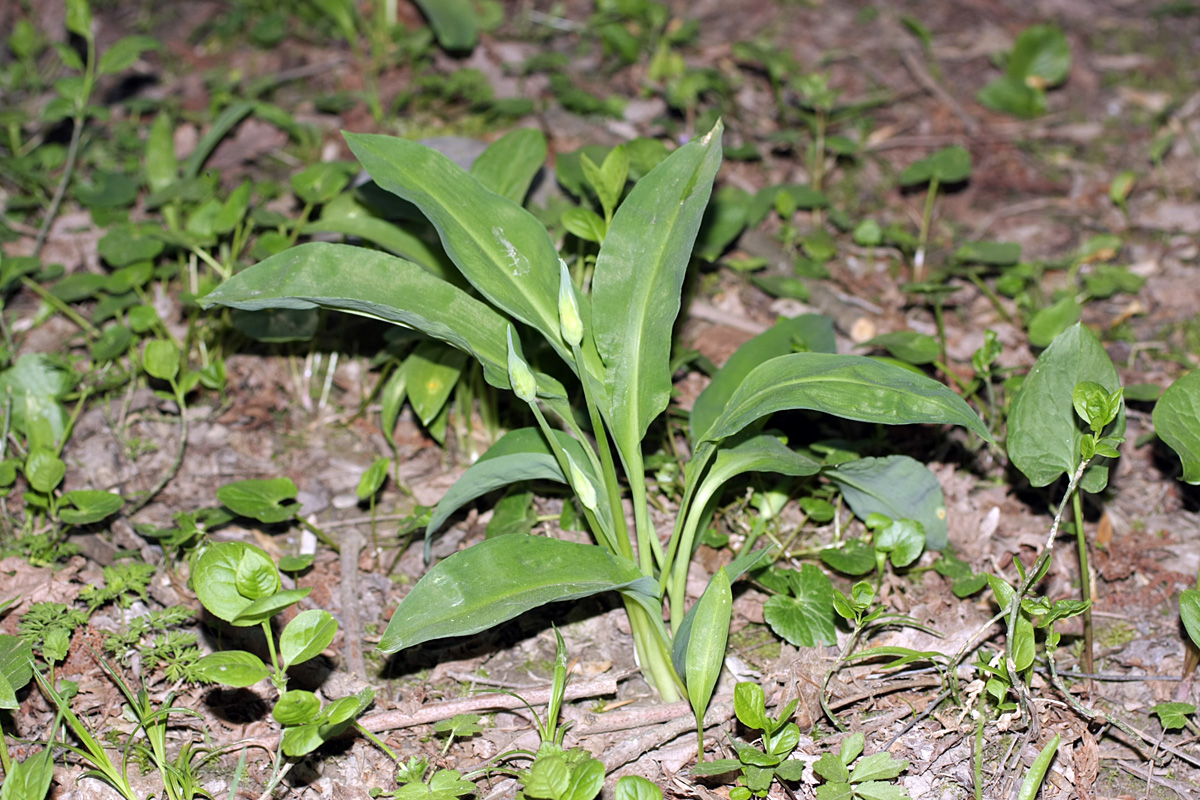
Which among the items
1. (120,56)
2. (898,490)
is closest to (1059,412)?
(898,490)

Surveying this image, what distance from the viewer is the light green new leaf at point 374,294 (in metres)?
1.83

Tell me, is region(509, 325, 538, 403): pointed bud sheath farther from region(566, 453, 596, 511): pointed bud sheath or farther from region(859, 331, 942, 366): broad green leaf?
region(859, 331, 942, 366): broad green leaf

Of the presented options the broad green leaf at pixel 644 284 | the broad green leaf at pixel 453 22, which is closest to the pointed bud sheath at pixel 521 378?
the broad green leaf at pixel 644 284

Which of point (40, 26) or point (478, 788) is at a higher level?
point (40, 26)

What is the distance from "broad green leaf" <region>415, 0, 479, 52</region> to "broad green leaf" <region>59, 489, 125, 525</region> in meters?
2.28

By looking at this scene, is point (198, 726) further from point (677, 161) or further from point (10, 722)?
point (677, 161)

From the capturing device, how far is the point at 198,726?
1.86m

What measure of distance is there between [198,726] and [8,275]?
5.21 feet

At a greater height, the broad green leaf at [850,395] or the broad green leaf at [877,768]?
the broad green leaf at [850,395]

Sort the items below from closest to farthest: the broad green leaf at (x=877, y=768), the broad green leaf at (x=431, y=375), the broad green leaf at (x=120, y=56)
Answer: the broad green leaf at (x=877, y=768) < the broad green leaf at (x=431, y=375) < the broad green leaf at (x=120, y=56)

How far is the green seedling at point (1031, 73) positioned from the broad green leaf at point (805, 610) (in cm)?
257

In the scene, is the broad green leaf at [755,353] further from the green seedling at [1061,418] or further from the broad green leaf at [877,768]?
the broad green leaf at [877,768]

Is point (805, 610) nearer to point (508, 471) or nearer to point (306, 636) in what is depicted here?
point (508, 471)

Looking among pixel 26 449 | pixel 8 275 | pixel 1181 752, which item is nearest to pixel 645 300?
pixel 1181 752
